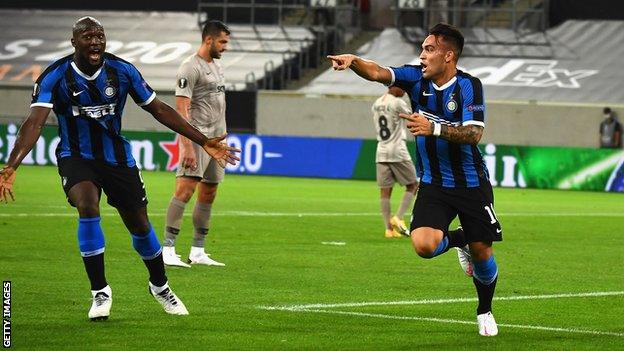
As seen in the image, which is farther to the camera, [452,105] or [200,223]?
[200,223]

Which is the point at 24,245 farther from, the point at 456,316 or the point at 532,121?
the point at 532,121

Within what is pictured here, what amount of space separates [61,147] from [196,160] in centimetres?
355

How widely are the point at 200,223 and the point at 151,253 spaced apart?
12.4ft

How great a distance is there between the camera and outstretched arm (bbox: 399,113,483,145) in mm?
8648

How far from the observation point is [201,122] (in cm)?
1348

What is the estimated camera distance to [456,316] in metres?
10.1

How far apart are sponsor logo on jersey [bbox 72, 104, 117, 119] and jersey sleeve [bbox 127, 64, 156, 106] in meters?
0.19

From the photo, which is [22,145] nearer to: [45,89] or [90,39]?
[45,89]

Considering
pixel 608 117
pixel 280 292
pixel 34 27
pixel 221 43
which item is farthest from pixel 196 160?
pixel 34 27

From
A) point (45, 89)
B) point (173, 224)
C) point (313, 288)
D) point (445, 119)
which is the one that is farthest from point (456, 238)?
point (173, 224)

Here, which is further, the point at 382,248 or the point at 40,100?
the point at 382,248

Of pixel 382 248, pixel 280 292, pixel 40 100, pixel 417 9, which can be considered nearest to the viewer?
pixel 40 100

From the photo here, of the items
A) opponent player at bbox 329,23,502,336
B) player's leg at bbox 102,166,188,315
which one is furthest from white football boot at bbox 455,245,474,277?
player's leg at bbox 102,166,188,315

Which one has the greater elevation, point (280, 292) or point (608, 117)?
point (280, 292)
